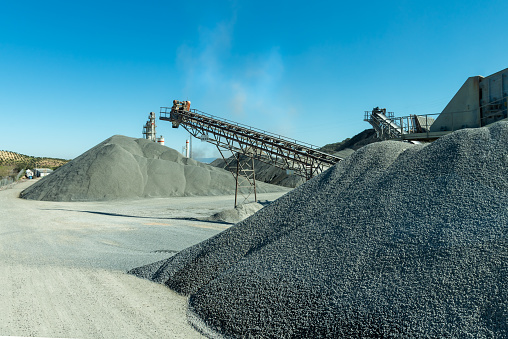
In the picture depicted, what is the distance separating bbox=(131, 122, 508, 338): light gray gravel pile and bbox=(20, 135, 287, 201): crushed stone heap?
75.5 ft

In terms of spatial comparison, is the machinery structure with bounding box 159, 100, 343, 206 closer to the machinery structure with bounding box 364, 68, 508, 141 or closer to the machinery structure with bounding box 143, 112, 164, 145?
the machinery structure with bounding box 364, 68, 508, 141

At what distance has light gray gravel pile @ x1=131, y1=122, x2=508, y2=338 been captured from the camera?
3.50 meters

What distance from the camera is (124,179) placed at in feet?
94.6

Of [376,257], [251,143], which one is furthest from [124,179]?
[376,257]

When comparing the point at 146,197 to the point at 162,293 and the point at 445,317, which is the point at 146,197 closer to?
the point at 162,293

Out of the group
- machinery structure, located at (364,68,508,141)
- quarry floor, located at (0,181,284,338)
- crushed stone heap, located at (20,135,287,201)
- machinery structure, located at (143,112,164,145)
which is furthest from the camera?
machinery structure, located at (143,112,164,145)

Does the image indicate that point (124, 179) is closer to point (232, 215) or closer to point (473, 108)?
point (232, 215)

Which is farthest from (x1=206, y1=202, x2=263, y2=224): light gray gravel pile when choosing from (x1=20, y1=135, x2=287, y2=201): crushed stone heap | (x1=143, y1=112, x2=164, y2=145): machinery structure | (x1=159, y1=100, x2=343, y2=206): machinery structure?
(x1=143, y1=112, x2=164, y2=145): machinery structure

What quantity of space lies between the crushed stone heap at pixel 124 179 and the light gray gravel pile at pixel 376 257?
2300cm

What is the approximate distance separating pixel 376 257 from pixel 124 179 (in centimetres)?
2735

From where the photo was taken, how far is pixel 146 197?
28.9 m

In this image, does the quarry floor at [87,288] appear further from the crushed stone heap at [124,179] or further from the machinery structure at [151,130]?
the machinery structure at [151,130]

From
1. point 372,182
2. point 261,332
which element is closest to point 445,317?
point 261,332

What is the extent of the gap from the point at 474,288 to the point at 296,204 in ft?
10.4
